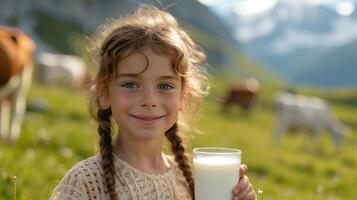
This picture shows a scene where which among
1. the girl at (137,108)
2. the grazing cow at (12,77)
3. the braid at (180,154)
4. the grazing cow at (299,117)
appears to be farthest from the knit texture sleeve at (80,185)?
the grazing cow at (299,117)

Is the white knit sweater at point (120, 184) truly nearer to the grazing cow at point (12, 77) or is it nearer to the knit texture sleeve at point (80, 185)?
the knit texture sleeve at point (80, 185)

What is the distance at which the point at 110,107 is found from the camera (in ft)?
10.9

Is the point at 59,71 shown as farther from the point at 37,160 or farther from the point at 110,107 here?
the point at 110,107

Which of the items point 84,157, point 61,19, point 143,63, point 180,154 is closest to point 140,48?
point 143,63

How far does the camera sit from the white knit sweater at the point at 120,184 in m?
2.95

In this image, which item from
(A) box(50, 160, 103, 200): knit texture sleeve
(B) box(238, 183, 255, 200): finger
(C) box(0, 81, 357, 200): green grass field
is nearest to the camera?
(B) box(238, 183, 255, 200): finger

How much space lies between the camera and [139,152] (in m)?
3.24

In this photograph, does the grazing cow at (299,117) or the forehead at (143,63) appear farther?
the grazing cow at (299,117)

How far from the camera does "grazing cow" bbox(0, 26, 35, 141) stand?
9.29 meters

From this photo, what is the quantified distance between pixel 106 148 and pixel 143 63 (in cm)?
45

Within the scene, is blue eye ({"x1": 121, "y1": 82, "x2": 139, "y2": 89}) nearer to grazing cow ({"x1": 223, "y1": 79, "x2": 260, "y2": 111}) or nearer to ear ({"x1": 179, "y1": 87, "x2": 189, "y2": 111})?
ear ({"x1": 179, "y1": 87, "x2": 189, "y2": 111})

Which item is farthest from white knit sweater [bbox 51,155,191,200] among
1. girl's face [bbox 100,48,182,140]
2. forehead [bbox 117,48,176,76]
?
forehead [bbox 117,48,176,76]

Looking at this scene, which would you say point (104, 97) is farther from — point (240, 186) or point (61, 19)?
point (61, 19)

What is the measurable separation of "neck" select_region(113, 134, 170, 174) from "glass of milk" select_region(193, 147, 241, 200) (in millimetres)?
583
